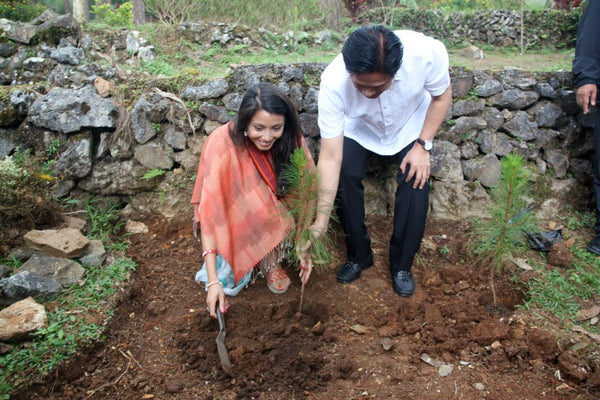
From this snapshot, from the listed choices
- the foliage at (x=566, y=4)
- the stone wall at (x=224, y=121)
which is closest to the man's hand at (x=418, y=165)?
the stone wall at (x=224, y=121)

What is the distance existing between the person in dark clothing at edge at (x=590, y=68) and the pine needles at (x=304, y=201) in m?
2.14

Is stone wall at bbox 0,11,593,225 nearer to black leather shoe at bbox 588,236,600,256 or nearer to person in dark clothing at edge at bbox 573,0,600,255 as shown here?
person in dark clothing at edge at bbox 573,0,600,255

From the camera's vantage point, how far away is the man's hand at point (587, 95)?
327 cm

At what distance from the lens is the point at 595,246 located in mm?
3213

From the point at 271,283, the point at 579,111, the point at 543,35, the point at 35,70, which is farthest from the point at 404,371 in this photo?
the point at 543,35

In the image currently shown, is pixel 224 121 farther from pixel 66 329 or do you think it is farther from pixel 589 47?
pixel 589 47

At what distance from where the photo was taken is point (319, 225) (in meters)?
2.53

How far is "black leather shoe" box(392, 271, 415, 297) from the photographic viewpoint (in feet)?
9.20

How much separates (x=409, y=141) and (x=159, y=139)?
6.43 ft

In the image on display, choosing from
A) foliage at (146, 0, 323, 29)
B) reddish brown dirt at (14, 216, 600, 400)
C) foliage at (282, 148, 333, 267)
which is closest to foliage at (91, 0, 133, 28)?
foliage at (146, 0, 323, 29)

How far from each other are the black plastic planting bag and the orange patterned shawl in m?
1.87

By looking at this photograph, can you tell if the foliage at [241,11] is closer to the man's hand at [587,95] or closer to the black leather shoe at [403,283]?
the man's hand at [587,95]

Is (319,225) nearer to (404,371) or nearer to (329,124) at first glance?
(329,124)

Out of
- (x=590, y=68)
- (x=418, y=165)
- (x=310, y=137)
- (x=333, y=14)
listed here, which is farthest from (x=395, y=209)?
(x=333, y=14)
